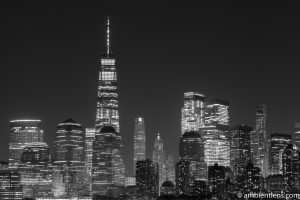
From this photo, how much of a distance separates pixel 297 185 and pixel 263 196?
3071 cm

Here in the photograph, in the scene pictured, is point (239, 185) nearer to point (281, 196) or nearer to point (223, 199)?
point (223, 199)

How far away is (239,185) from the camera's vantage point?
200 m

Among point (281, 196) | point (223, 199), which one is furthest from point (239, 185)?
point (281, 196)

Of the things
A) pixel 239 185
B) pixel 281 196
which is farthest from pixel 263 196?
pixel 239 185

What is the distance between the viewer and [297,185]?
19925 cm

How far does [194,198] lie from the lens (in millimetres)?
199500

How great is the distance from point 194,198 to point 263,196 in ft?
103

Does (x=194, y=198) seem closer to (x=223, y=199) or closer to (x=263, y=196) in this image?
(x=223, y=199)

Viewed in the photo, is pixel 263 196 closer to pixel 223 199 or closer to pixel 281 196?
A: pixel 281 196

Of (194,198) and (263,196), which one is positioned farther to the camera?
(194,198)

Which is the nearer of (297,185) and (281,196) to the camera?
(281,196)

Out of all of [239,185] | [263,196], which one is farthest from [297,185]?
[263,196]

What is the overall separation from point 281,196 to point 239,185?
2337cm
